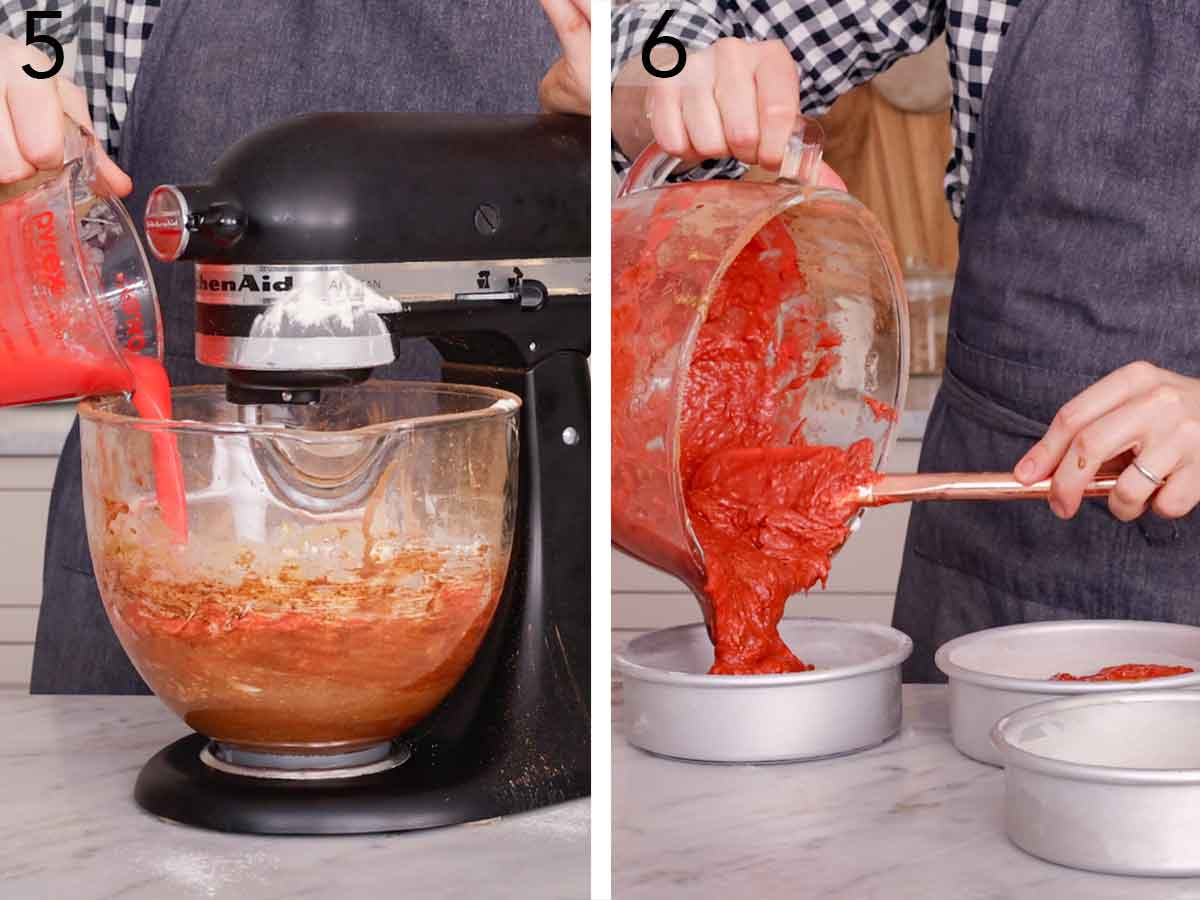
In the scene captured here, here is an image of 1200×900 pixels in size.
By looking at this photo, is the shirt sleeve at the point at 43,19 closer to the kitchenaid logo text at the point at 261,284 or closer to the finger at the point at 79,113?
the finger at the point at 79,113

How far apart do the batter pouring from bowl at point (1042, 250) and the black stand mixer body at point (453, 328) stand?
310 millimetres

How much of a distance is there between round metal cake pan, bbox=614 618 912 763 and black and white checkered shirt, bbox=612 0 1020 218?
0.50 meters

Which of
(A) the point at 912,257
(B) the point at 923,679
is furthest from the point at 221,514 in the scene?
(A) the point at 912,257

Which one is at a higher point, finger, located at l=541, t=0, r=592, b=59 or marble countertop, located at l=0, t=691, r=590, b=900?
finger, located at l=541, t=0, r=592, b=59

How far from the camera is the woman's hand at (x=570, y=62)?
0.87 m

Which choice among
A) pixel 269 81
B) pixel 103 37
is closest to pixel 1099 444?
pixel 269 81

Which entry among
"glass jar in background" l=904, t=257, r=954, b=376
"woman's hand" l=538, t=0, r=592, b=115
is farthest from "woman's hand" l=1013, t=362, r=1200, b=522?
"glass jar in background" l=904, t=257, r=954, b=376

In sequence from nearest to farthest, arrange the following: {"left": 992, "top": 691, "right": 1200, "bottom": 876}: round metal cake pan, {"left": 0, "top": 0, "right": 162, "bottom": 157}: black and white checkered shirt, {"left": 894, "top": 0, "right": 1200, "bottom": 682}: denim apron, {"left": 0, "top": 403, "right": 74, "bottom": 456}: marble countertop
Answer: {"left": 992, "top": 691, "right": 1200, "bottom": 876}: round metal cake pan, {"left": 894, "top": 0, "right": 1200, "bottom": 682}: denim apron, {"left": 0, "top": 0, "right": 162, "bottom": 157}: black and white checkered shirt, {"left": 0, "top": 403, "right": 74, "bottom": 456}: marble countertop

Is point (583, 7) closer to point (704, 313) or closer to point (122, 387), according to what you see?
point (704, 313)

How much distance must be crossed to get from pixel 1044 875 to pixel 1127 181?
0.66 m

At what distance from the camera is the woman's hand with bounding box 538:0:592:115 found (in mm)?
873

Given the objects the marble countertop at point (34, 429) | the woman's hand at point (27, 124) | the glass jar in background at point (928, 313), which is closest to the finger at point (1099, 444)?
the woman's hand at point (27, 124)

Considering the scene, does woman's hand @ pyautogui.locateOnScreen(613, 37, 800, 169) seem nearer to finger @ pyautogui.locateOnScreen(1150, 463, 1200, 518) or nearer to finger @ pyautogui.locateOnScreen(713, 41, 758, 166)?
finger @ pyautogui.locateOnScreen(713, 41, 758, 166)

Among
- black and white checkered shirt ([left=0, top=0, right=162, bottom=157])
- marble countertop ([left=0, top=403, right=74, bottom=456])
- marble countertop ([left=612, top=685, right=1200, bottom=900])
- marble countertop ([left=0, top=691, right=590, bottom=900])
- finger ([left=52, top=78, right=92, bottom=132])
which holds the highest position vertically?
black and white checkered shirt ([left=0, top=0, right=162, bottom=157])
